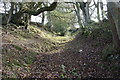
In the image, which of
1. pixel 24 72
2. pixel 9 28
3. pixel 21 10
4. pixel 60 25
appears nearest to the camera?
pixel 24 72

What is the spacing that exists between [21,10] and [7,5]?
1.47 m

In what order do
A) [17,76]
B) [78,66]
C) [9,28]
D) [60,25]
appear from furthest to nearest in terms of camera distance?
[60,25] → [9,28] → [78,66] → [17,76]

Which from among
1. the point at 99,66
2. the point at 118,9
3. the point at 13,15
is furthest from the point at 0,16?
the point at 118,9

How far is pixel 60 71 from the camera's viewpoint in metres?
7.81

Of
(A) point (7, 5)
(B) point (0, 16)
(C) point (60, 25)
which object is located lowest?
(C) point (60, 25)

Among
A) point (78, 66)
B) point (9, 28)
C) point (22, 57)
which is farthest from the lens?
point (9, 28)

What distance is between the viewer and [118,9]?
19.1ft

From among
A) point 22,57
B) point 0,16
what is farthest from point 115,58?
point 0,16

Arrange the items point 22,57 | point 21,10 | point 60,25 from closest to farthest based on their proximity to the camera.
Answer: point 22,57
point 21,10
point 60,25

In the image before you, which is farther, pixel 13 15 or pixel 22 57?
pixel 13 15

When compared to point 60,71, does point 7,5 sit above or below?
above

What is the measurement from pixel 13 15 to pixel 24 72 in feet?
37.6

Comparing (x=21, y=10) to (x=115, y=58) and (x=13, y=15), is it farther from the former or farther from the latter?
(x=115, y=58)

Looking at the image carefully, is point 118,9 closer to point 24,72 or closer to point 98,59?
point 98,59
